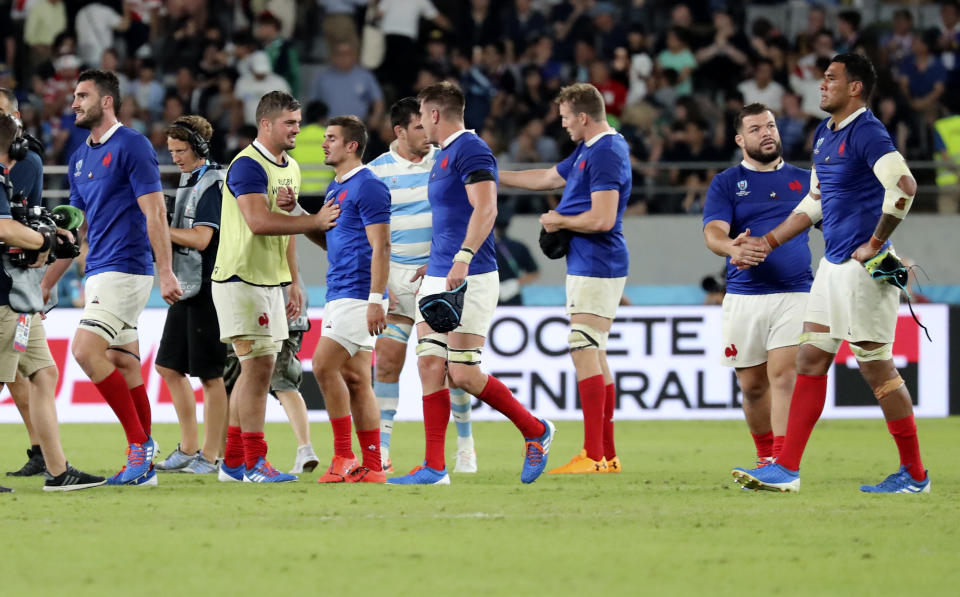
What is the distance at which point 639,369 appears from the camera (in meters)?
14.6

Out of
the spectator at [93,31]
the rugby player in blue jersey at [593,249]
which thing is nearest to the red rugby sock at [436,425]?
the rugby player in blue jersey at [593,249]

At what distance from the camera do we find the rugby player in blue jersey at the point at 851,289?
7758 millimetres

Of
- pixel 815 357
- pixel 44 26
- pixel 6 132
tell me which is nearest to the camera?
pixel 6 132

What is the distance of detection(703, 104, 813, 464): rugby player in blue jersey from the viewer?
9.04m

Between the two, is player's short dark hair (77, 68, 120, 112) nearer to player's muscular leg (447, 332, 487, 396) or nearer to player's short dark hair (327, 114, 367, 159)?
player's short dark hair (327, 114, 367, 159)

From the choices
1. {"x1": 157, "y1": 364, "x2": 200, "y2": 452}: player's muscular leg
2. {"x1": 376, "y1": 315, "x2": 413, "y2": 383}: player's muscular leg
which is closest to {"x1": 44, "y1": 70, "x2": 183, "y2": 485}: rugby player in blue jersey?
{"x1": 157, "y1": 364, "x2": 200, "y2": 452}: player's muscular leg

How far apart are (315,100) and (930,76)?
28.5 feet

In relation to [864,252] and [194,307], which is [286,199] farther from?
[864,252]

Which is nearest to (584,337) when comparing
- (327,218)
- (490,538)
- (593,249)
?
(593,249)

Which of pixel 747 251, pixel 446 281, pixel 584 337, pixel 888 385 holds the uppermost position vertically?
pixel 747 251

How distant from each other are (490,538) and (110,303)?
121 inches

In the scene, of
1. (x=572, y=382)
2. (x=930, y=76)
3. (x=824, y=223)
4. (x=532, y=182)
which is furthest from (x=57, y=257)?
(x=930, y=76)

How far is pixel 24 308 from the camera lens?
788 centimetres

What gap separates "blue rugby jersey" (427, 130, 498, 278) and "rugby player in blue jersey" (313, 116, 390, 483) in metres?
0.33
